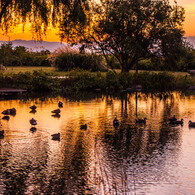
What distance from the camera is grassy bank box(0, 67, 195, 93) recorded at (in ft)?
101

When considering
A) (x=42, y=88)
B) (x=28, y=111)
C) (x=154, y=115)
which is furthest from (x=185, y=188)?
(x=42, y=88)

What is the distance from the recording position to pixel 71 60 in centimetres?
4616

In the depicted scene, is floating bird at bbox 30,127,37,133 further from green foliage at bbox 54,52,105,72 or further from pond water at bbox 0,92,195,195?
green foliage at bbox 54,52,105,72

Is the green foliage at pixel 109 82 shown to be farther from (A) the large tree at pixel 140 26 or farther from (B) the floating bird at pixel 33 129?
(B) the floating bird at pixel 33 129

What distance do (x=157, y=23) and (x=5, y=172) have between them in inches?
1072

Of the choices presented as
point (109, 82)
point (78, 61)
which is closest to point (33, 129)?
point (109, 82)

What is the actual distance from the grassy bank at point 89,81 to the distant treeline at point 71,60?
8.28 feet

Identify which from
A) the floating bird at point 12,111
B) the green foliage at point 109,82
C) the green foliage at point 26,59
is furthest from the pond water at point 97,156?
the green foliage at point 26,59

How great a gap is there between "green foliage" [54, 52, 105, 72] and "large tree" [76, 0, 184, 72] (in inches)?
431

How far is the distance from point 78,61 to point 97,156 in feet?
123

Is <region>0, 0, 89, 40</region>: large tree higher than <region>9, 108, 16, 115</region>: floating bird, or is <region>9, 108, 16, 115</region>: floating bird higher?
<region>0, 0, 89, 40</region>: large tree

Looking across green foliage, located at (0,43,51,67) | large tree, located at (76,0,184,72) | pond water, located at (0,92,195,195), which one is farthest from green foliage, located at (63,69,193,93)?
green foliage, located at (0,43,51,67)

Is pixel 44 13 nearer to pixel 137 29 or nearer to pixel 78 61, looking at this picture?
pixel 137 29

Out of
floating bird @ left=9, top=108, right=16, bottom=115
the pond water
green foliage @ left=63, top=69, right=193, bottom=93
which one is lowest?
the pond water
